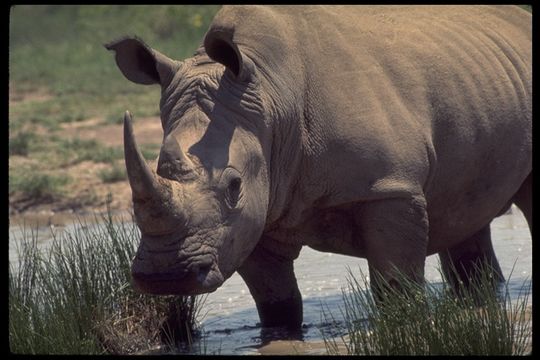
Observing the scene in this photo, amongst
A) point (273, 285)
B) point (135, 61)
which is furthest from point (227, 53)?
point (273, 285)

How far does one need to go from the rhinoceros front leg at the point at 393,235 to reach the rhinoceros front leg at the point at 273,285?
497 mm

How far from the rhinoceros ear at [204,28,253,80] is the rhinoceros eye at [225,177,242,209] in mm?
493

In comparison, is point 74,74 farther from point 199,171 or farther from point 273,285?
point 199,171

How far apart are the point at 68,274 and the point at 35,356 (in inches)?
24.3

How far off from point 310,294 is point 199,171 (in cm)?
245

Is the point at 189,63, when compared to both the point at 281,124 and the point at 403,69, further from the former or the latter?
the point at 403,69

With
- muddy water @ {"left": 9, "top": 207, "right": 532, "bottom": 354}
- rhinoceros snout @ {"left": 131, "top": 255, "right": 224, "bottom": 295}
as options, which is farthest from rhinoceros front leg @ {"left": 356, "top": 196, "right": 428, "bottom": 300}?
rhinoceros snout @ {"left": 131, "top": 255, "right": 224, "bottom": 295}

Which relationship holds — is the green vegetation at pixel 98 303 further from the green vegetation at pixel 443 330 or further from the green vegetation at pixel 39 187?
the green vegetation at pixel 39 187

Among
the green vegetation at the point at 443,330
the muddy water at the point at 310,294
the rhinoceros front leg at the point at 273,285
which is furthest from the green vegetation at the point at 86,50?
the green vegetation at the point at 443,330

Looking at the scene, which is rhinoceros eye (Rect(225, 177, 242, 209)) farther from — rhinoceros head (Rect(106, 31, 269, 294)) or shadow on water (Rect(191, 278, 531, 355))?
shadow on water (Rect(191, 278, 531, 355))

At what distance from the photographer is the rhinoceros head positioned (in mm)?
5363

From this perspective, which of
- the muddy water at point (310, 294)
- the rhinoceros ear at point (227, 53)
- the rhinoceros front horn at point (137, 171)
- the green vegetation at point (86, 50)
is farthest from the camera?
the green vegetation at point (86, 50)

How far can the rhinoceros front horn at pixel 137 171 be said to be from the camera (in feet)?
17.1

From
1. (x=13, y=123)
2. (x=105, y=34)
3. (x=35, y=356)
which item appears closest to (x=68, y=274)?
(x=35, y=356)
